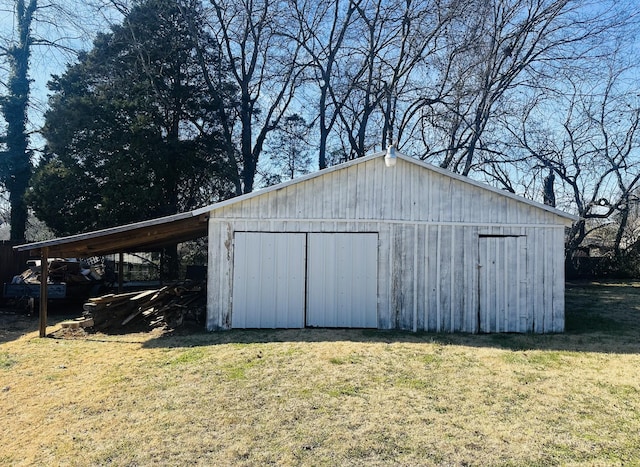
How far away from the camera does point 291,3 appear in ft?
63.3

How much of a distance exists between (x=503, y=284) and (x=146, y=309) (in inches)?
299

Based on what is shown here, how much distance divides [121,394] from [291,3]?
18.9 m

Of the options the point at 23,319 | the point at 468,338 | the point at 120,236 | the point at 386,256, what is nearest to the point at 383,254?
the point at 386,256

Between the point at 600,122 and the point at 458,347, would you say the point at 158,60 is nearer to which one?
the point at 458,347

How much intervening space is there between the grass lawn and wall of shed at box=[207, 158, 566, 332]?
80cm

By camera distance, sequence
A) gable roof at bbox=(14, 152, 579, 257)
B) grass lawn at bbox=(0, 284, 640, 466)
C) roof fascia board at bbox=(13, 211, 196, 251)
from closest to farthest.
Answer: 1. grass lawn at bbox=(0, 284, 640, 466)
2. roof fascia board at bbox=(13, 211, 196, 251)
3. gable roof at bbox=(14, 152, 579, 257)

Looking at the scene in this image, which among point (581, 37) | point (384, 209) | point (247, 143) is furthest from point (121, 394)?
point (581, 37)

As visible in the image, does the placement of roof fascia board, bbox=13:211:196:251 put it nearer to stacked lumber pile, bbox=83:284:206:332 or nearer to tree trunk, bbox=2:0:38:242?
stacked lumber pile, bbox=83:284:206:332

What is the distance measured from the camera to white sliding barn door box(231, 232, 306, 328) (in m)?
8.62

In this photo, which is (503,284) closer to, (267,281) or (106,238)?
(267,281)

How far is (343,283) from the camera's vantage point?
8680mm

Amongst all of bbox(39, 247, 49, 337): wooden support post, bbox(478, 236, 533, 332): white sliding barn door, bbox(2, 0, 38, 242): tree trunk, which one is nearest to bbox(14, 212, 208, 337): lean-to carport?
bbox(39, 247, 49, 337): wooden support post

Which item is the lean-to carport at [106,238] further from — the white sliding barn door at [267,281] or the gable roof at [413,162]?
the white sliding barn door at [267,281]

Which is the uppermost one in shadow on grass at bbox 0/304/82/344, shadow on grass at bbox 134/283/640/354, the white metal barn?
the white metal barn
